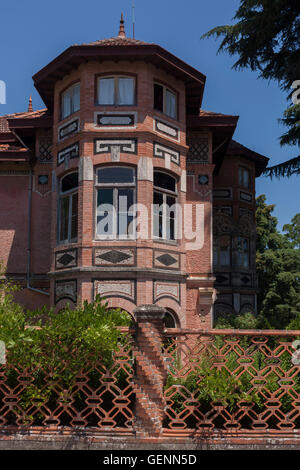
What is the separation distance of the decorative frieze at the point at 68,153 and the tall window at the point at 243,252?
374 inches

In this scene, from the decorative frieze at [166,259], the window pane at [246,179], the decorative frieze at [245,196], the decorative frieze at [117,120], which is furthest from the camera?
the window pane at [246,179]

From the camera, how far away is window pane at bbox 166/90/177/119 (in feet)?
46.7

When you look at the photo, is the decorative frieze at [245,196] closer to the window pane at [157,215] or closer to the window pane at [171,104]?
the window pane at [171,104]

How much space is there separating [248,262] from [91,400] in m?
14.2

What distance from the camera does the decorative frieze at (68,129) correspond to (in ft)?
44.9

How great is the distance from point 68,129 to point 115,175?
227cm

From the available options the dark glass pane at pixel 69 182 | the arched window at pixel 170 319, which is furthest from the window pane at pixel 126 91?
the arched window at pixel 170 319

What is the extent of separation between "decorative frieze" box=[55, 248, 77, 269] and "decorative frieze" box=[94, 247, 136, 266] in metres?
0.72

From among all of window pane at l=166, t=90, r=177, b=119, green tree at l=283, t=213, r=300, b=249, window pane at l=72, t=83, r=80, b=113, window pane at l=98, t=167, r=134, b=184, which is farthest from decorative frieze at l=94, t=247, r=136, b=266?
green tree at l=283, t=213, r=300, b=249

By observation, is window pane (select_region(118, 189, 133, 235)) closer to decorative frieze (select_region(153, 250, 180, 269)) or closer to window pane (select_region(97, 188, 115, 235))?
window pane (select_region(97, 188, 115, 235))

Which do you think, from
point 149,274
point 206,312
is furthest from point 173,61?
point 206,312

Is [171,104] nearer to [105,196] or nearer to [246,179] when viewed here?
[105,196]

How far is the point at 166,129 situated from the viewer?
1392cm

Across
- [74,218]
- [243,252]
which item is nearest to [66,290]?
[74,218]
